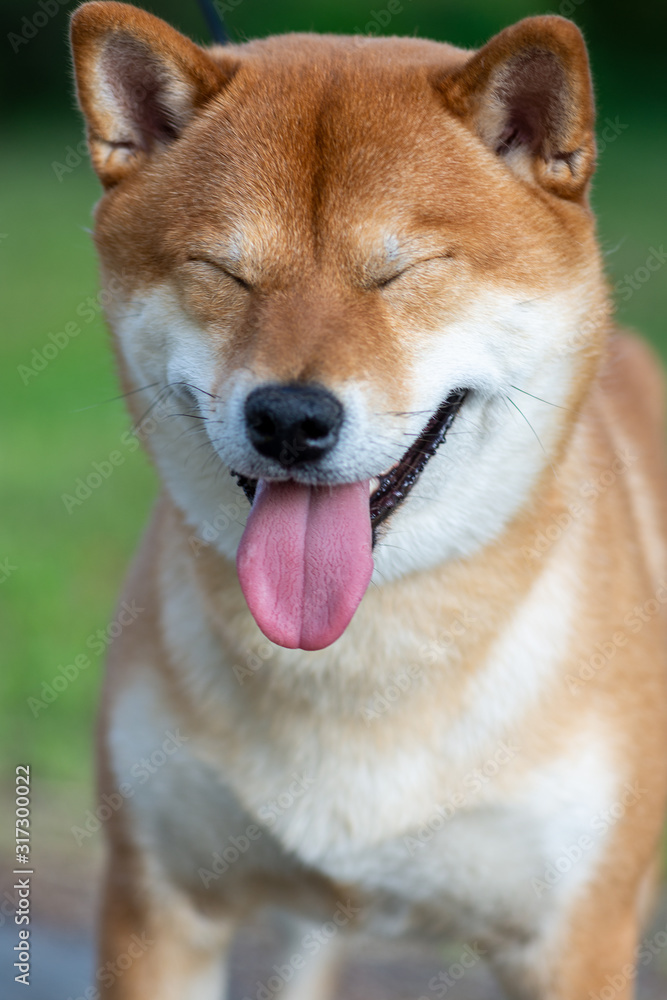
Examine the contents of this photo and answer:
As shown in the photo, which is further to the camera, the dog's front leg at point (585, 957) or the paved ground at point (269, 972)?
the paved ground at point (269, 972)

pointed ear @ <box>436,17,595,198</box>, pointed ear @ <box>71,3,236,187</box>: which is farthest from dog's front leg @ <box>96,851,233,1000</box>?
pointed ear @ <box>436,17,595,198</box>

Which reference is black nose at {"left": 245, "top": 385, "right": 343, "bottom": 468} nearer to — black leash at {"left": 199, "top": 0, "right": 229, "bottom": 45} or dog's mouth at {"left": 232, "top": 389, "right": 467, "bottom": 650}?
dog's mouth at {"left": 232, "top": 389, "right": 467, "bottom": 650}

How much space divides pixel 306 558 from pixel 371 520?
128 mm

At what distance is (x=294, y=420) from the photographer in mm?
1740

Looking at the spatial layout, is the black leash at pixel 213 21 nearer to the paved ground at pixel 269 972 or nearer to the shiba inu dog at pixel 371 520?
the shiba inu dog at pixel 371 520

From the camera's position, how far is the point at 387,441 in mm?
1813

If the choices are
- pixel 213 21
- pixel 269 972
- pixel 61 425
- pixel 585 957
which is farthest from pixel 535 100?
pixel 61 425

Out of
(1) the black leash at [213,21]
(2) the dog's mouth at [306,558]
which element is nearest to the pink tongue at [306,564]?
(2) the dog's mouth at [306,558]

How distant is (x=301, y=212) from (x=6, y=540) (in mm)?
4127

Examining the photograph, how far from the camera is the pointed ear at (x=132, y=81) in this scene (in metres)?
1.99

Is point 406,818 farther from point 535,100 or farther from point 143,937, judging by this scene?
point 535,100

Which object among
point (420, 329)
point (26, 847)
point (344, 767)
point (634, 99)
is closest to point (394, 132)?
point (420, 329)

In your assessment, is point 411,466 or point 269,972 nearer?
point 411,466

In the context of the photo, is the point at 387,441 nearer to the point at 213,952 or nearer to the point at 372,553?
the point at 372,553
